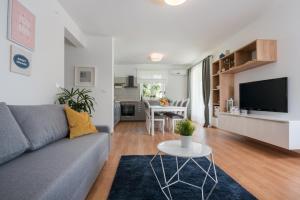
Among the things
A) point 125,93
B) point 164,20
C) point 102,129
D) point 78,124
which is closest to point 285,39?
point 164,20

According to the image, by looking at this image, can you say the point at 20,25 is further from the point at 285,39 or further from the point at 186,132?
Result: the point at 285,39

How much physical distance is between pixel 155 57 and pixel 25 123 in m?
4.89

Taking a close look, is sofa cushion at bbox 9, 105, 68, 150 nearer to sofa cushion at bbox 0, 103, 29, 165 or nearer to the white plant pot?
sofa cushion at bbox 0, 103, 29, 165

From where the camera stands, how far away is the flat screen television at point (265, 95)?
3240mm

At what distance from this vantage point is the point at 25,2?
90.8 inches

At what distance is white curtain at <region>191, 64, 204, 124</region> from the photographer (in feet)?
24.0

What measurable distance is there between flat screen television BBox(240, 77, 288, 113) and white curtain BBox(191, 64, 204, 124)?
288 centimetres

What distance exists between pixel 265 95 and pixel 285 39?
3.39 feet

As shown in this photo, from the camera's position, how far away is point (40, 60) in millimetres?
2682

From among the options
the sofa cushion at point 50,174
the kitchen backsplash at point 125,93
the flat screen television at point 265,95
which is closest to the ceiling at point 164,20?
the flat screen television at point 265,95

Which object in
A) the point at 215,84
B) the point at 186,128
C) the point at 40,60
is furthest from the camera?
the point at 215,84

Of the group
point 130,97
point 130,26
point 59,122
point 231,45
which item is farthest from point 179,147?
point 130,97

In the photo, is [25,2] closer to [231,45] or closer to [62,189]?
[62,189]

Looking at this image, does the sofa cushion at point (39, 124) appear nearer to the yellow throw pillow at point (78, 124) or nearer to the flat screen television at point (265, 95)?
the yellow throw pillow at point (78, 124)
